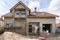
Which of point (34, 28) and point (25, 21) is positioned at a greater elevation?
point (25, 21)

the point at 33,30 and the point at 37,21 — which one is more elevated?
the point at 37,21

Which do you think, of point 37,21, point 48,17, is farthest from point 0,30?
point 48,17

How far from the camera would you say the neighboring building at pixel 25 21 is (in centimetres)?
3434

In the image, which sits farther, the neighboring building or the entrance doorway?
the neighboring building

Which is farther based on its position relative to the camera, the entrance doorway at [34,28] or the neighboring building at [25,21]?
the neighboring building at [25,21]

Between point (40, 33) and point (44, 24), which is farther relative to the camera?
point (44, 24)

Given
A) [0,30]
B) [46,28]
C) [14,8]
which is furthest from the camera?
[46,28]

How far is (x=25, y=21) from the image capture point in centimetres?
3459

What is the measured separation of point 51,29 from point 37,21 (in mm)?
3873

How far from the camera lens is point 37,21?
3484cm

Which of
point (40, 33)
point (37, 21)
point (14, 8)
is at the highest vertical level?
point (14, 8)

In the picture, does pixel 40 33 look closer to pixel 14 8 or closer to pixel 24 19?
pixel 24 19

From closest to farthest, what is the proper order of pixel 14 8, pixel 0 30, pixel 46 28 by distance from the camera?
pixel 0 30, pixel 14 8, pixel 46 28

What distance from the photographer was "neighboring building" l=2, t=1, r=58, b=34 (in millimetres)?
34344
